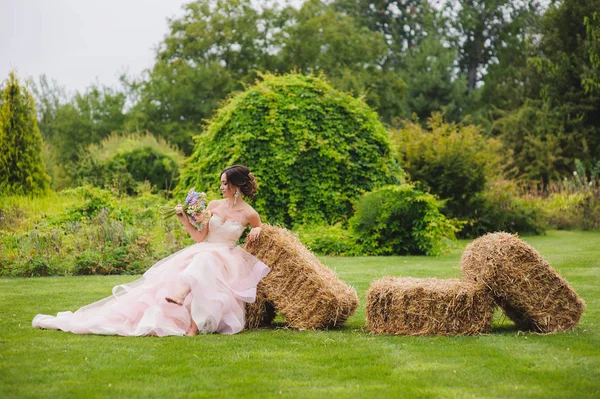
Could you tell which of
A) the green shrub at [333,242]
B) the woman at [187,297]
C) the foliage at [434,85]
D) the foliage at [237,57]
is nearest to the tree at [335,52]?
the foliage at [237,57]

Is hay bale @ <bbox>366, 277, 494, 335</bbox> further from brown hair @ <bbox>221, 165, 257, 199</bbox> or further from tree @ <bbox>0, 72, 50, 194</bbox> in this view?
tree @ <bbox>0, 72, 50, 194</bbox>

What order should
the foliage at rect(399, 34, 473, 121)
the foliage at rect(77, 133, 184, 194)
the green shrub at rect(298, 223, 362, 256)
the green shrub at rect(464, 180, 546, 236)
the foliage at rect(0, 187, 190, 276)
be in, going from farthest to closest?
the foliage at rect(399, 34, 473, 121)
the foliage at rect(77, 133, 184, 194)
the green shrub at rect(464, 180, 546, 236)
the green shrub at rect(298, 223, 362, 256)
the foliage at rect(0, 187, 190, 276)

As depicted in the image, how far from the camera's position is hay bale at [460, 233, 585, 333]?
21.2 ft

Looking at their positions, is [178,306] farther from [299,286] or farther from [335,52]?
[335,52]

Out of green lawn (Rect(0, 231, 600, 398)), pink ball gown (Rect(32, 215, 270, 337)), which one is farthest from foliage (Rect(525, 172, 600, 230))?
pink ball gown (Rect(32, 215, 270, 337))

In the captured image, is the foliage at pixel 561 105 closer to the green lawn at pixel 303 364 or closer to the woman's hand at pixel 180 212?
the woman's hand at pixel 180 212

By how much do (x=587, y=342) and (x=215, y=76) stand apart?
29086 mm

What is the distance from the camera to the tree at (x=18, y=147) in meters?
18.4

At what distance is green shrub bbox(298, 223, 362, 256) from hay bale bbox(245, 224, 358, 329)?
6815 mm

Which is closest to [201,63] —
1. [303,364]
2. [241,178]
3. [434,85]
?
[434,85]

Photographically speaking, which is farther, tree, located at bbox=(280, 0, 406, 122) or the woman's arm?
tree, located at bbox=(280, 0, 406, 122)

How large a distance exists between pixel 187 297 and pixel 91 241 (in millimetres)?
6128

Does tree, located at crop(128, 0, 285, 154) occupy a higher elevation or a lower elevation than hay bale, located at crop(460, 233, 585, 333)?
higher

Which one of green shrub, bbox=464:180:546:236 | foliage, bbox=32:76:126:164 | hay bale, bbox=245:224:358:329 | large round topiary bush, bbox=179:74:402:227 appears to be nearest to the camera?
hay bale, bbox=245:224:358:329
